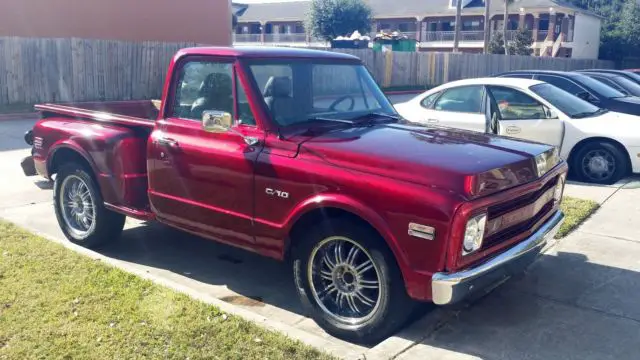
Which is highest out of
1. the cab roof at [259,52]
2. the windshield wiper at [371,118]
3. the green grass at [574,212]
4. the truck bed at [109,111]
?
the cab roof at [259,52]

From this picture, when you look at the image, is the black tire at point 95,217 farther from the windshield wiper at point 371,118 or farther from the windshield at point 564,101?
the windshield at point 564,101

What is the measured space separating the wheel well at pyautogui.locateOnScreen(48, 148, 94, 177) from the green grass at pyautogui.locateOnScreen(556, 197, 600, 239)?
4795 mm

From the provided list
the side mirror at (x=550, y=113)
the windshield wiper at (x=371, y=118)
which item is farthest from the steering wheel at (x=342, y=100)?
the side mirror at (x=550, y=113)

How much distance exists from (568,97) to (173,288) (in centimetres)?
724

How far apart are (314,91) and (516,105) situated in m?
5.07

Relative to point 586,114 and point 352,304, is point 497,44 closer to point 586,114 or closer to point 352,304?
point 586,114

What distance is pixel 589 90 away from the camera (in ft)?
36.9

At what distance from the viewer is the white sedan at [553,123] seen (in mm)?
9070

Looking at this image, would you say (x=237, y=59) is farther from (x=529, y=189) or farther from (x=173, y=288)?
(x=529, y=189)

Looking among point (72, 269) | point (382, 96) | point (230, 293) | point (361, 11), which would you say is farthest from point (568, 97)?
point (361, 11)

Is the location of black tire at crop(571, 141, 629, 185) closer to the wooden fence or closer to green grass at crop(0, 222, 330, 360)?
green grass at crop(0, 222, 330, 360)

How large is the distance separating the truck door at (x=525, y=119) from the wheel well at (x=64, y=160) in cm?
563

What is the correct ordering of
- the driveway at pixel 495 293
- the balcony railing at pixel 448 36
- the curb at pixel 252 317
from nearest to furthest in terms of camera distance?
the curb at pixel 252 317 < the driveway at pixel 495 293 < the balcony railing at pixel 448 36

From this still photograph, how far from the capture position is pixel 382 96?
18.8 feet
